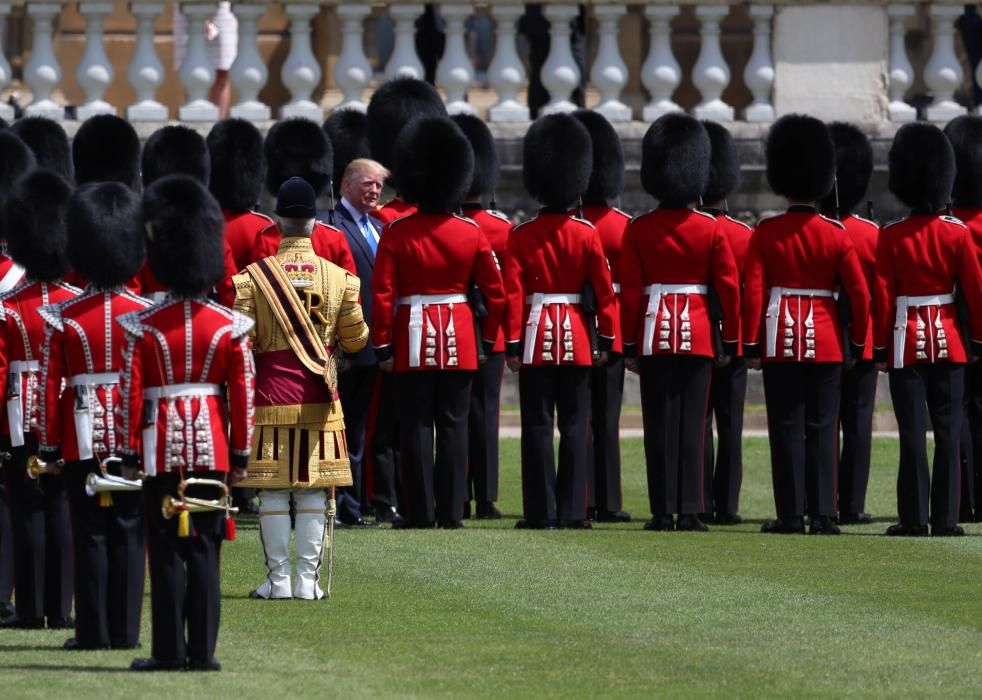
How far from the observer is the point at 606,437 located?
12.6 meters

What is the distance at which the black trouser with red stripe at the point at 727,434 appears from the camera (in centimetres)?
1259

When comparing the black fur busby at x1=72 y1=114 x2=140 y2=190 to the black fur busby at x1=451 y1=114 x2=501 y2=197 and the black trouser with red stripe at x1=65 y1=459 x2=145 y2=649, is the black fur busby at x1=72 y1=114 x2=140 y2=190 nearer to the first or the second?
the black fur busby at x1=451 y1=114 x2=501 y2=197

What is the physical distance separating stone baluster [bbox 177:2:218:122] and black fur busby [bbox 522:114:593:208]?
3.44m

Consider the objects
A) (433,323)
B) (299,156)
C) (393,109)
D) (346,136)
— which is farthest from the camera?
(346,136)

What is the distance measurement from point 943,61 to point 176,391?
8647mm

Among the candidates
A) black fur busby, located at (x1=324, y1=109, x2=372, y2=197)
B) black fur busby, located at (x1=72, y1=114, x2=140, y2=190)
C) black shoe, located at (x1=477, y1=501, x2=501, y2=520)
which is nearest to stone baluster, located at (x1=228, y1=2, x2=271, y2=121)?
black fur busby, located at (x1=324, y1=109, x2=372, y2=197)

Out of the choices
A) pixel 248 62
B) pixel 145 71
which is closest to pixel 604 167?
pixel 248 62

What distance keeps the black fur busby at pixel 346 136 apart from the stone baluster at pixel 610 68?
2.37m

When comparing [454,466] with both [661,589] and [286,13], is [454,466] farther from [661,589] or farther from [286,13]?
[286,13]

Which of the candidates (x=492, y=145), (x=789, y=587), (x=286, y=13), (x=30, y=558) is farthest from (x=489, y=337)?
(x=286, y=13)

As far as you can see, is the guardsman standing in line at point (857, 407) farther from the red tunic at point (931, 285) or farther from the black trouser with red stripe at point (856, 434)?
the red tunic at point (931, 285)

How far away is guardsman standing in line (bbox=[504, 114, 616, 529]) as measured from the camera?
39.4ft

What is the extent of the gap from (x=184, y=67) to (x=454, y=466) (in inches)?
184

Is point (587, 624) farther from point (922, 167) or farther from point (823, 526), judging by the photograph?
point (922, 167)
